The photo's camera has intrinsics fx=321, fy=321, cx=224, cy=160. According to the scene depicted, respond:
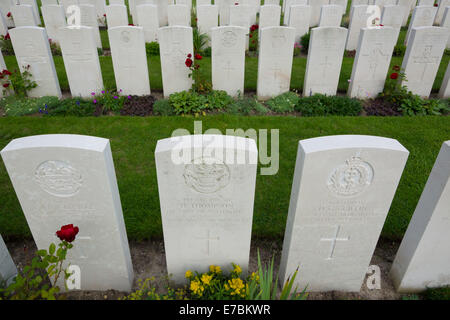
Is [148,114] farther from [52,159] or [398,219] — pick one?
[398,219]

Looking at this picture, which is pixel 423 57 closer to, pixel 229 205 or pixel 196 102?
pixel 196 102

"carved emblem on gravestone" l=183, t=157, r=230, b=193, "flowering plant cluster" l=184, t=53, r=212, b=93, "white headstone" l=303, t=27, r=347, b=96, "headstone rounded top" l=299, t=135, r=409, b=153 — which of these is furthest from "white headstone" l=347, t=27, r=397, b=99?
"carved emblem on gravestone" l=183, t=157, r=230, b=193

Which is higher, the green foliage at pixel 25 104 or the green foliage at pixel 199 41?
the green foliage at pixel 199 41

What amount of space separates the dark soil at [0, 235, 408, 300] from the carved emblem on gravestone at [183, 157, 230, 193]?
3.42 feet

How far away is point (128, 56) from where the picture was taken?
7.02 m

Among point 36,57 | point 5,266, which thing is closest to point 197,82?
point 36,57

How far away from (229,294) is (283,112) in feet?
15.7

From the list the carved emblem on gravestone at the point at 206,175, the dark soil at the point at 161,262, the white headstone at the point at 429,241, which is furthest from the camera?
the dark soil at the point at 161,262

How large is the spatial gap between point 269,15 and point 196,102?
223 inches

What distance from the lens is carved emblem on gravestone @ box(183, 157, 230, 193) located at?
2.81 m

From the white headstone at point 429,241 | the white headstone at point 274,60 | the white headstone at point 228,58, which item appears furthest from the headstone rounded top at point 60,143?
the white headstone at point 274,60

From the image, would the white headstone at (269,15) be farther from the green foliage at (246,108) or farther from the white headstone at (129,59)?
the white headstone at (129,59)

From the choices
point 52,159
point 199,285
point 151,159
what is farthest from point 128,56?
point 199,285

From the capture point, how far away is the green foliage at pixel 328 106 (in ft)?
22.6
